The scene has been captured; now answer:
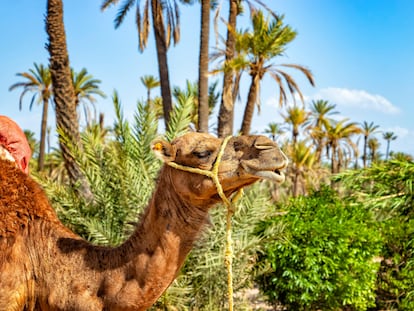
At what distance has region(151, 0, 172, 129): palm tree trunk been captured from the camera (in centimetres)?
1641

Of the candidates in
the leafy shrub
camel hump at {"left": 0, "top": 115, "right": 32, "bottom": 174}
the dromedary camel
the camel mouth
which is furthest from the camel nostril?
the leafy shrub

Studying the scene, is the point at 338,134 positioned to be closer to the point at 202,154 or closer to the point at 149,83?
the point at 149,83

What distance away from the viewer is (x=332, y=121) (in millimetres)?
40156

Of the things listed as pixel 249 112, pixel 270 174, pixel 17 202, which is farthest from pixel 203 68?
pixel 270 174

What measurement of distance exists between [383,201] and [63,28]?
22.0 feet

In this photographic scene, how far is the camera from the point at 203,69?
48.7 ft

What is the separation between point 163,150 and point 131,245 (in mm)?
542

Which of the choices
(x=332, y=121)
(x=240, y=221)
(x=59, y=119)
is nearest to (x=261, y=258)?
(x=240, y=221)

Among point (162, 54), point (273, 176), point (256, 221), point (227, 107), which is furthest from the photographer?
point (162, 54)

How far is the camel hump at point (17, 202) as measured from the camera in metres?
3.18

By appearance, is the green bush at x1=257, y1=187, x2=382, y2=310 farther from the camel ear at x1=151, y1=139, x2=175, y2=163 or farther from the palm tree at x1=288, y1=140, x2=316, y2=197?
the palm tree at x1=288, y1=140, x2=316, y2=197

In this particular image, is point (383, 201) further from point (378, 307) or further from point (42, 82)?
point (42, 82)

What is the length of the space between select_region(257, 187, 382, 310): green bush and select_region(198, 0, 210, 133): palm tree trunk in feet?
16.7

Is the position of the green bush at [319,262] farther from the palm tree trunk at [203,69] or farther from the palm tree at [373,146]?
the palm tree at [373,146]
